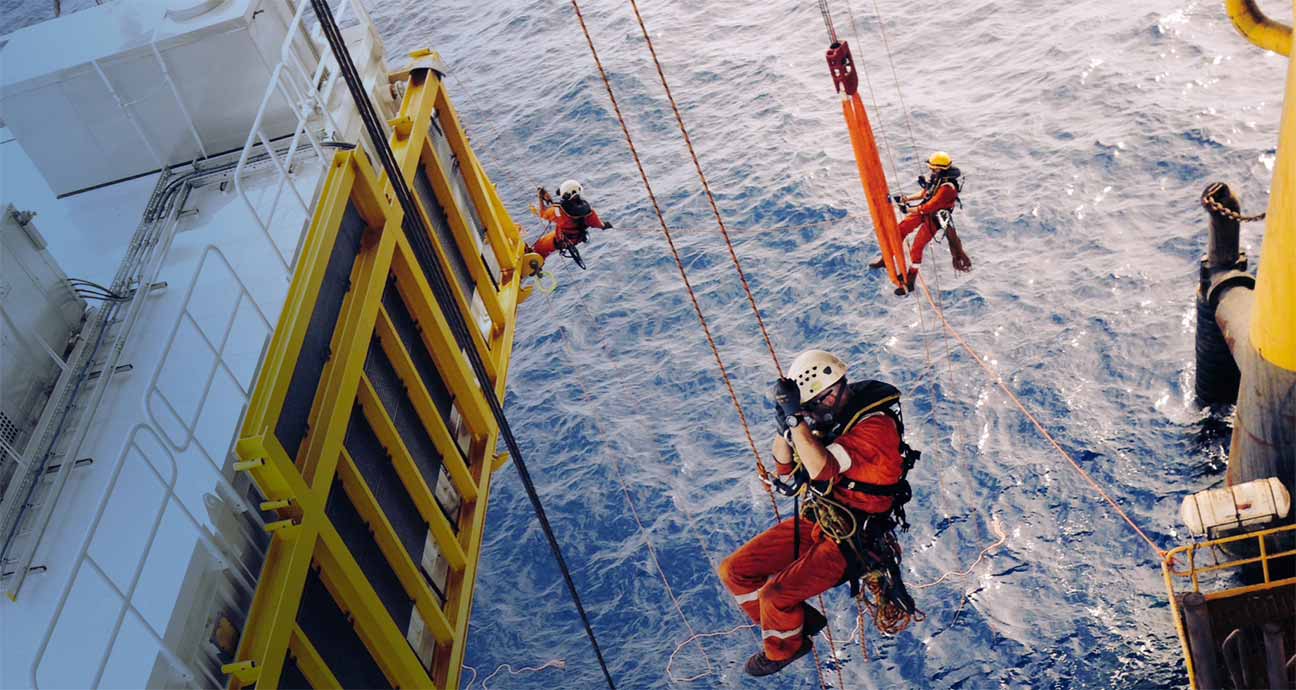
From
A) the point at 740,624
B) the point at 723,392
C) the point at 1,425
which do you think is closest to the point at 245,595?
the point at 1,425

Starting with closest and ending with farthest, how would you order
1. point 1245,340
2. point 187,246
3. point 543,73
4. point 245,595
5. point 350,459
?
point 245,595
point 350,459
point 187,246
point 1245,340
point 543,73

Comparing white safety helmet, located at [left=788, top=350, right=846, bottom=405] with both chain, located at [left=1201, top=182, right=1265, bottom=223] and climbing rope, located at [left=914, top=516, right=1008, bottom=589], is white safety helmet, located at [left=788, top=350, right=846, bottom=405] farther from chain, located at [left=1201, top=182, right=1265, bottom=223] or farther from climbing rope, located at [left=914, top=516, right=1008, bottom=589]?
chain, located at [left=1201, top=182, right=1265, bottom=223]

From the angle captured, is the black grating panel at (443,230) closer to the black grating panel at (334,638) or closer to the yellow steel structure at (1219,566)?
the black grating panel at (334,638)

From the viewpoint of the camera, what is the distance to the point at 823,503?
7.60m

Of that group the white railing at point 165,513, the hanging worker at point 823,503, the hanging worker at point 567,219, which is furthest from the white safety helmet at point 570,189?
the white railing at point 165,513

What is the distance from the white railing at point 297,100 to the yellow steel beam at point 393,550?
4.48 ft

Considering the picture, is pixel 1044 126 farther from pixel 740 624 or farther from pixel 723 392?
pixel 740 624

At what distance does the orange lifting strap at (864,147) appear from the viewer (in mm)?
9492

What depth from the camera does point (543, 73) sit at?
70.2ft

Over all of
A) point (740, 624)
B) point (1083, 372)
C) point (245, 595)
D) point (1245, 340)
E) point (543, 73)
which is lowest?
point (245, 595)

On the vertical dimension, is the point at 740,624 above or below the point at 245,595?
above

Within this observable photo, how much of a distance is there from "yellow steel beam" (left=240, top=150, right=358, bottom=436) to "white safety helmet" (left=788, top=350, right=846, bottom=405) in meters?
3.06

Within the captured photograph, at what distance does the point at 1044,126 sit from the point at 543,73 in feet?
32.0

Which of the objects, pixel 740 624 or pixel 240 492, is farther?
pixel 740 624
